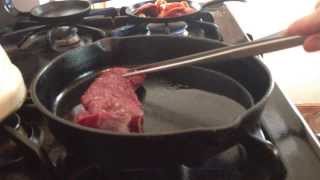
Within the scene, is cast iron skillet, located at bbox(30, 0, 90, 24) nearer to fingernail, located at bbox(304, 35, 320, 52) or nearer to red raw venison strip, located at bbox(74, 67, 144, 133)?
red raw venison strip, located at bbox(74, 67, 144, 133)

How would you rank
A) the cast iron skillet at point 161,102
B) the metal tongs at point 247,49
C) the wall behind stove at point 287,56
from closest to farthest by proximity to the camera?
the cast iron skillet at point 161,102 → the metal tongs at point 247,49 → the wall behind stove at point 287,56

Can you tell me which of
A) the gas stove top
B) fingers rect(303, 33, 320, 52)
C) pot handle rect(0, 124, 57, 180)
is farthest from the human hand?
pot handle rect(0, 124, 57, 180)

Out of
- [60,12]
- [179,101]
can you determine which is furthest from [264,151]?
[60,12]

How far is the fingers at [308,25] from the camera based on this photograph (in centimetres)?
48

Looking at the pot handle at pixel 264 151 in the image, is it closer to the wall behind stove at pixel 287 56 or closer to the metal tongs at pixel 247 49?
the metal tongs at pixel 247 49

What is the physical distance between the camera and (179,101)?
62cm

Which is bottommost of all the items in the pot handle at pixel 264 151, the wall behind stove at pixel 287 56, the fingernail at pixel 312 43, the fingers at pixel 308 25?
the wall behind stove at pixel 287 56

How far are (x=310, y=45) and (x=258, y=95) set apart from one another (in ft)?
0.37

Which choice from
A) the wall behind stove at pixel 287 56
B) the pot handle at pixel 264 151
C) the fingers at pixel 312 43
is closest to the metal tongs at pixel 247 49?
the fingers at pixel 312 43

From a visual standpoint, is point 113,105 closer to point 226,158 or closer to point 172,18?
point 226,158

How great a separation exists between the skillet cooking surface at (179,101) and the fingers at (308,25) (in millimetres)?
134

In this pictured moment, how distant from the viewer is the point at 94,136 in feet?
1.33

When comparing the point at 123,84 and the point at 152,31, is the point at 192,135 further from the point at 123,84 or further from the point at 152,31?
the point at 152,31

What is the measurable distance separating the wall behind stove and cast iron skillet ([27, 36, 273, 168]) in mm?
730
